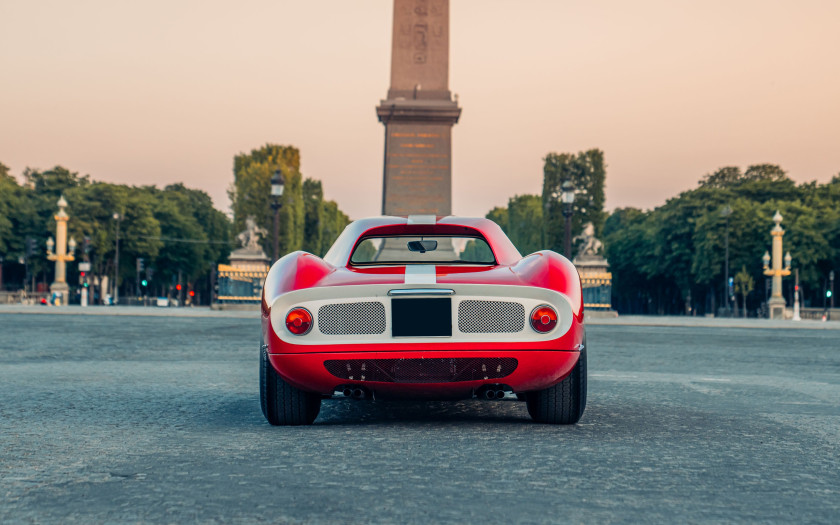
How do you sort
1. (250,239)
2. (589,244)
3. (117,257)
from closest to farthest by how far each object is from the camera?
(589,244) < (250,239) < (117,257)

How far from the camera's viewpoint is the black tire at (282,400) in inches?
214

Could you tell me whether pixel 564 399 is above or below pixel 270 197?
below

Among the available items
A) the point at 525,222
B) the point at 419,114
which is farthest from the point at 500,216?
the point at 419,114

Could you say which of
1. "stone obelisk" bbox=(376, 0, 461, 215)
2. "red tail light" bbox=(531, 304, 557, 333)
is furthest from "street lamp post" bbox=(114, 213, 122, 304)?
"red tail light" bbox=(531, 304, 557, 333)

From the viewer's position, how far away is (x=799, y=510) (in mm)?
3445

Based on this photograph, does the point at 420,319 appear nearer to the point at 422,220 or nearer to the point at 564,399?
the point at 564,399

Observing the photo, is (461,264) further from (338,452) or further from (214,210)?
(214,210)

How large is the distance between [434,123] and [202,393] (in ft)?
85.8

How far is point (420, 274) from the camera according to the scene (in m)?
5.28

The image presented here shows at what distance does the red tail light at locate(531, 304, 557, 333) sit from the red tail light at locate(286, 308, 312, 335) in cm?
115

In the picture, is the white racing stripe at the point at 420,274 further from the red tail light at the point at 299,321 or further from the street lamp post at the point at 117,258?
the street lamp post at the point at 117,258

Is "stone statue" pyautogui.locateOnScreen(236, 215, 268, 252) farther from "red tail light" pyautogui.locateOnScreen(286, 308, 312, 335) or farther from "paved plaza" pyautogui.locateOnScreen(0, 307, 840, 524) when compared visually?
"red tail light" pyautogui.locateOnScreen(286, 308, 312, 335)

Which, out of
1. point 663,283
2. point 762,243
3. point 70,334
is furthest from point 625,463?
point 663,283

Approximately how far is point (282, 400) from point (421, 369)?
0.88 meters
